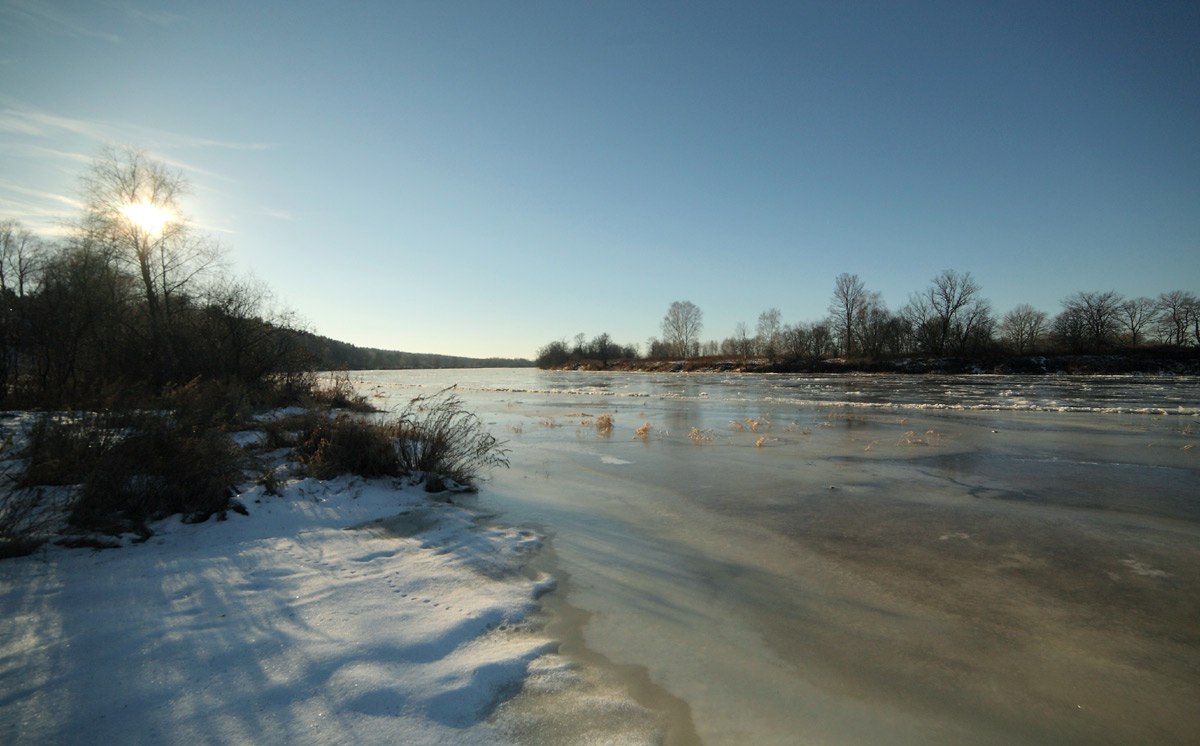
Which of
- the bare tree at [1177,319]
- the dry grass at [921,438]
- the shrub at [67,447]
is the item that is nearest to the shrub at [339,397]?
the shrub at [67,447]

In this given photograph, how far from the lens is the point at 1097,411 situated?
623 inches

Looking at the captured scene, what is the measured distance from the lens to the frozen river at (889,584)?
290cm

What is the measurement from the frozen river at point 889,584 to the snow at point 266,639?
0.78 metres

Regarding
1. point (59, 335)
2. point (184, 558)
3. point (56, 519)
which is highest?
point (59, 335)

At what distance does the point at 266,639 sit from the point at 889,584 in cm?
474

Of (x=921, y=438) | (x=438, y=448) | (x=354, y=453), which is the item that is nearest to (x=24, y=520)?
(x=354, y=453)

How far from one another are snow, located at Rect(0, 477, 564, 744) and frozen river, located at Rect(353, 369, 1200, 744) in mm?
781

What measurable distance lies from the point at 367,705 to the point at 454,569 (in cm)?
205

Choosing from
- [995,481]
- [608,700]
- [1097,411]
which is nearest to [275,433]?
[608,700]

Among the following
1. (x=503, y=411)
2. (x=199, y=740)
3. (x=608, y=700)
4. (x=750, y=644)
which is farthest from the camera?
(x=503, y=411)

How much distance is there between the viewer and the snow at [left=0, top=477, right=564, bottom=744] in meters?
2.61

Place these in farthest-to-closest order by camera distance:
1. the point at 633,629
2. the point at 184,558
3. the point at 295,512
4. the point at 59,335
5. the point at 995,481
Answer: the point at 59,335 < the point at 995,481 < the point at 295,512 < the point at 184,558 < the point at 633,629

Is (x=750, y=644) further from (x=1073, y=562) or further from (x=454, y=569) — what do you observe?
(x=1073, y=562)

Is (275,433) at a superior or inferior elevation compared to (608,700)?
superior
